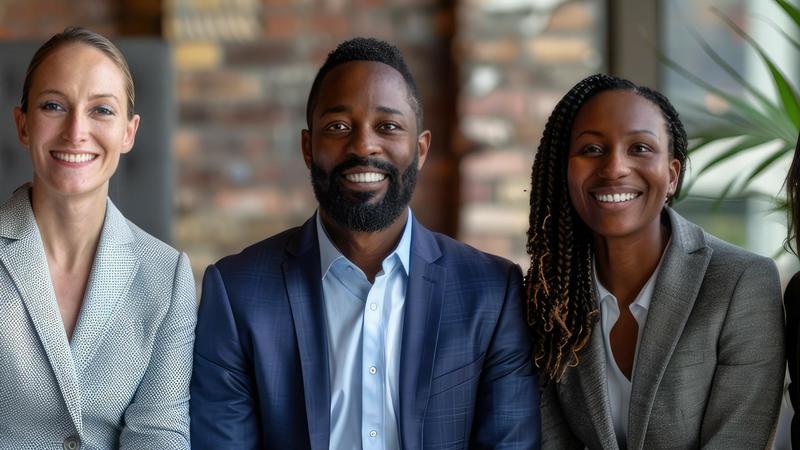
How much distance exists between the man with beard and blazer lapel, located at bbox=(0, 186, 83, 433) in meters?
0.24

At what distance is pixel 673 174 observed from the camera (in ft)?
6.16

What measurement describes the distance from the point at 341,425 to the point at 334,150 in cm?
50

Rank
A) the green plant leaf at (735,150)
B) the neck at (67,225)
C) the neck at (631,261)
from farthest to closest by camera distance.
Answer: the green plant leaf at (735,150) < the neck at (631,261) < the neck at (67,225)

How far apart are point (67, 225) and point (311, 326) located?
1.57 feet

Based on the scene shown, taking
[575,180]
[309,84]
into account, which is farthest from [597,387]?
[309,84]

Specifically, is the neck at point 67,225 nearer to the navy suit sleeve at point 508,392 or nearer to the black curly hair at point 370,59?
the black curly hair at point 370,59

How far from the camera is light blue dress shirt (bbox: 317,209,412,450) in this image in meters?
1.81

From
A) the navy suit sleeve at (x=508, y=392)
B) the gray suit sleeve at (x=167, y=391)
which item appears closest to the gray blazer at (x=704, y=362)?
the navy suit sleeve at (x=508, y=392)

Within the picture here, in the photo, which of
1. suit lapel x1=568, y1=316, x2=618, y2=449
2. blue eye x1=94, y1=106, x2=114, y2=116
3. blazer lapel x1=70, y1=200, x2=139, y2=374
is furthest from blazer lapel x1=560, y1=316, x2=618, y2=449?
blue eye x1=94, y1=106, x2=114, y2=116

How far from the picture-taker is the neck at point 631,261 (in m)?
1.88

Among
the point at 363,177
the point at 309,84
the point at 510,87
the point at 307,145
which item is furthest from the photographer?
the point at 309,84

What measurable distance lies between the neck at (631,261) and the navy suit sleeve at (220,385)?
711mm

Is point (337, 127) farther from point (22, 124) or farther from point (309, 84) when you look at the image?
point (309, 84)

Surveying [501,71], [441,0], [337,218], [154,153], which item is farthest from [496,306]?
[441,0]
